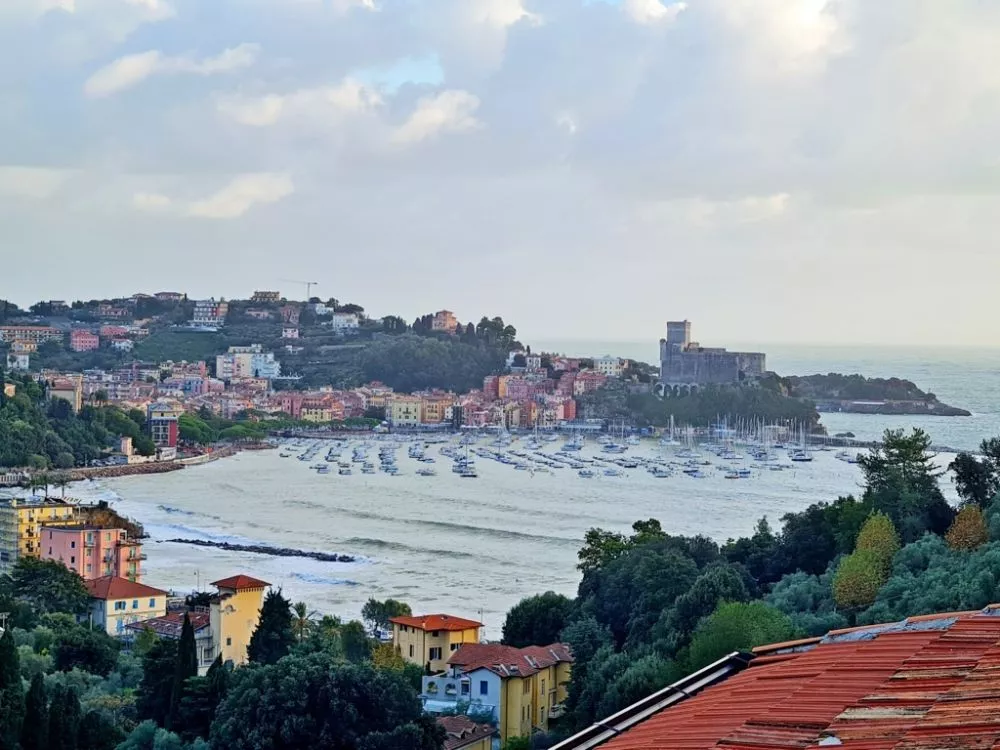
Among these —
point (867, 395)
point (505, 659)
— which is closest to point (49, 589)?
point (505, 659)

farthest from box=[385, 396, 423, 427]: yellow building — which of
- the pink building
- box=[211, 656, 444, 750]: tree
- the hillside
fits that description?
box=[211, 656, 444, 750]: tree

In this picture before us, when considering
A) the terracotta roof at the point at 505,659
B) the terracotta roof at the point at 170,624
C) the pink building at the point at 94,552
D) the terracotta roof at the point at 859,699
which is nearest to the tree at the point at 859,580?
the terracotta roof at the point at 505,659

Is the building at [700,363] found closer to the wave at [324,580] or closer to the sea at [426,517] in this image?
the sea at [426,517]

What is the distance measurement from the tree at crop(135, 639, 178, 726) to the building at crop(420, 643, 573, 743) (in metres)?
1.19

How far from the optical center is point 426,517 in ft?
55.1

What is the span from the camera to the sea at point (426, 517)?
11711 mm

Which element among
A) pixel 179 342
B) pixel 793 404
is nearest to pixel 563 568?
pixel 793 404

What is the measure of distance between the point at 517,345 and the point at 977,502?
133 ft

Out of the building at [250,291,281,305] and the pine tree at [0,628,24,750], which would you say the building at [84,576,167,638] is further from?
the building at [250,291,281,305]

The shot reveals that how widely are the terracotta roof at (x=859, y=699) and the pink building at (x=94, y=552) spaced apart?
9.25 metres

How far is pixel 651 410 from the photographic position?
37.7m

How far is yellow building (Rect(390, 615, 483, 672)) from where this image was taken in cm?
770

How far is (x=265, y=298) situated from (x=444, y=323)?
10.3 meters

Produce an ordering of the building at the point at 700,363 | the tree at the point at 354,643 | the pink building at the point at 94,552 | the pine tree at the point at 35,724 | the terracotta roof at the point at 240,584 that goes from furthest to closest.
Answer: the building at the point at 700,363, the pink building at the point at 94,552, the terracotta roof at the point at 240,584, the tree at the point at 354,643, the pine tree at the point at 35,724
